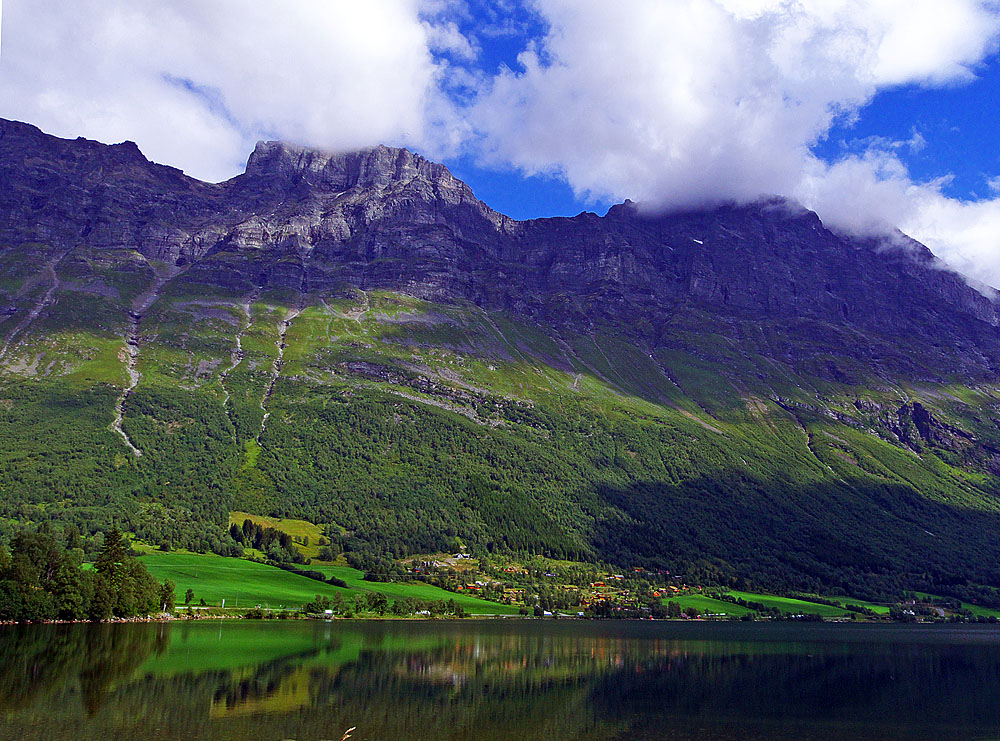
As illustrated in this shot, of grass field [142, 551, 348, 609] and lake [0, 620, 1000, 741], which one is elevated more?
grass field [142, 551, 348, 609]

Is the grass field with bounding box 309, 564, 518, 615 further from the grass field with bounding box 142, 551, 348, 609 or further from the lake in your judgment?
the lake

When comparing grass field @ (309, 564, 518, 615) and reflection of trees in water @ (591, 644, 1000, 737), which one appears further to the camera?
grass field @ (309, 564, 518, 615)

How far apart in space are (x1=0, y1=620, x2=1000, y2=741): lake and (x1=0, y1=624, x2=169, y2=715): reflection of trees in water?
0.20 metres

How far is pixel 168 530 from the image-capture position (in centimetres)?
17600

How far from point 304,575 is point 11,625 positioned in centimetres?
7786

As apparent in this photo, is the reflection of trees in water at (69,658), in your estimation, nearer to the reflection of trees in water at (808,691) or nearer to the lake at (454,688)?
the lake at (454,688)

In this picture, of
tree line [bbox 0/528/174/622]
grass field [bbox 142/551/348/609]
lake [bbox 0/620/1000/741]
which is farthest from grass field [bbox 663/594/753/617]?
tree line [bbox 0/528/174/622]

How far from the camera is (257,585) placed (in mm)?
147875

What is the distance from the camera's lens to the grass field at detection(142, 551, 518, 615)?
13650 centimetres

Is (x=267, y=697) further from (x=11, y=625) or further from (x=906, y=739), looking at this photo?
(x=11, y=625)

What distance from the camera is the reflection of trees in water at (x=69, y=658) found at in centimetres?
4591

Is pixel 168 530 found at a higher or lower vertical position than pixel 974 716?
higher

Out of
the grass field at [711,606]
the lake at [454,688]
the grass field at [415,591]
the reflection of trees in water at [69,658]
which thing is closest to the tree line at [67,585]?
the reflection of trees in water at [69,658]

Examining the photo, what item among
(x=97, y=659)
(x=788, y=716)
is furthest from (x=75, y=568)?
(x=788, y=716)
